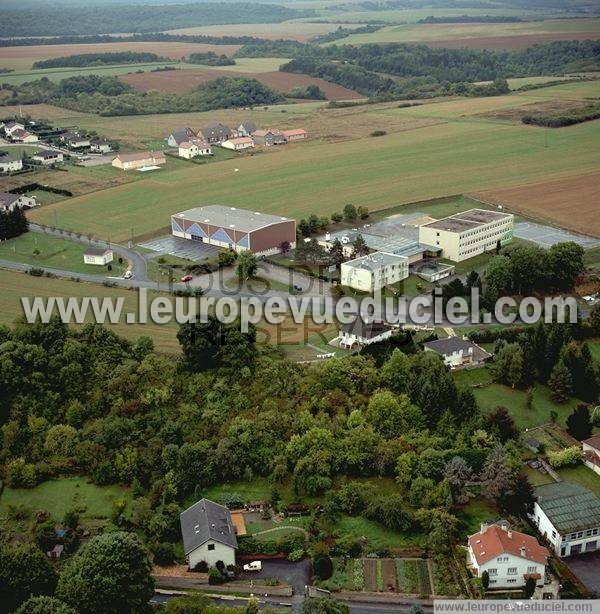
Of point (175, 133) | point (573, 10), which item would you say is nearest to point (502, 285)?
point (175, 133)

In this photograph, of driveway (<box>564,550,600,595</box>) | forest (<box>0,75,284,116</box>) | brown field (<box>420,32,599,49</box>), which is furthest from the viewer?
brown field (<box>420,32,599,49</box>)

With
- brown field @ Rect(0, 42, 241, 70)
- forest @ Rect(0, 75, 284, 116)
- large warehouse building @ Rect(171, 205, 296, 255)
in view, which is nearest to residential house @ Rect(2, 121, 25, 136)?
forest @ Rect(0, 75, 284, 116)

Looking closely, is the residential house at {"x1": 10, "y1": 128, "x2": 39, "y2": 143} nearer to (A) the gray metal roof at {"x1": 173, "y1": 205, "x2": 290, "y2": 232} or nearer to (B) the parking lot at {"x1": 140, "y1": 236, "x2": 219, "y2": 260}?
(A) the gray metal roof at {"x1": 173, "y1": 205, "x2": 290, "y2": 232}

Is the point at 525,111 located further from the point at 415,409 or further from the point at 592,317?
the point at 415,409

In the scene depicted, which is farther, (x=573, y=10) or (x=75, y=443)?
(x=573, y=10)

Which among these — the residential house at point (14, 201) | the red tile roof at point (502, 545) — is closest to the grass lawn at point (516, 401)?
the red tile roof at point (502, 545)

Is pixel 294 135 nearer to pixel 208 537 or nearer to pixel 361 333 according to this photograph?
pixel 361 333

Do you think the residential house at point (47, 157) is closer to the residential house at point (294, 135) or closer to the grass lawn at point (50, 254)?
the grass lawn at point (50, 254)
